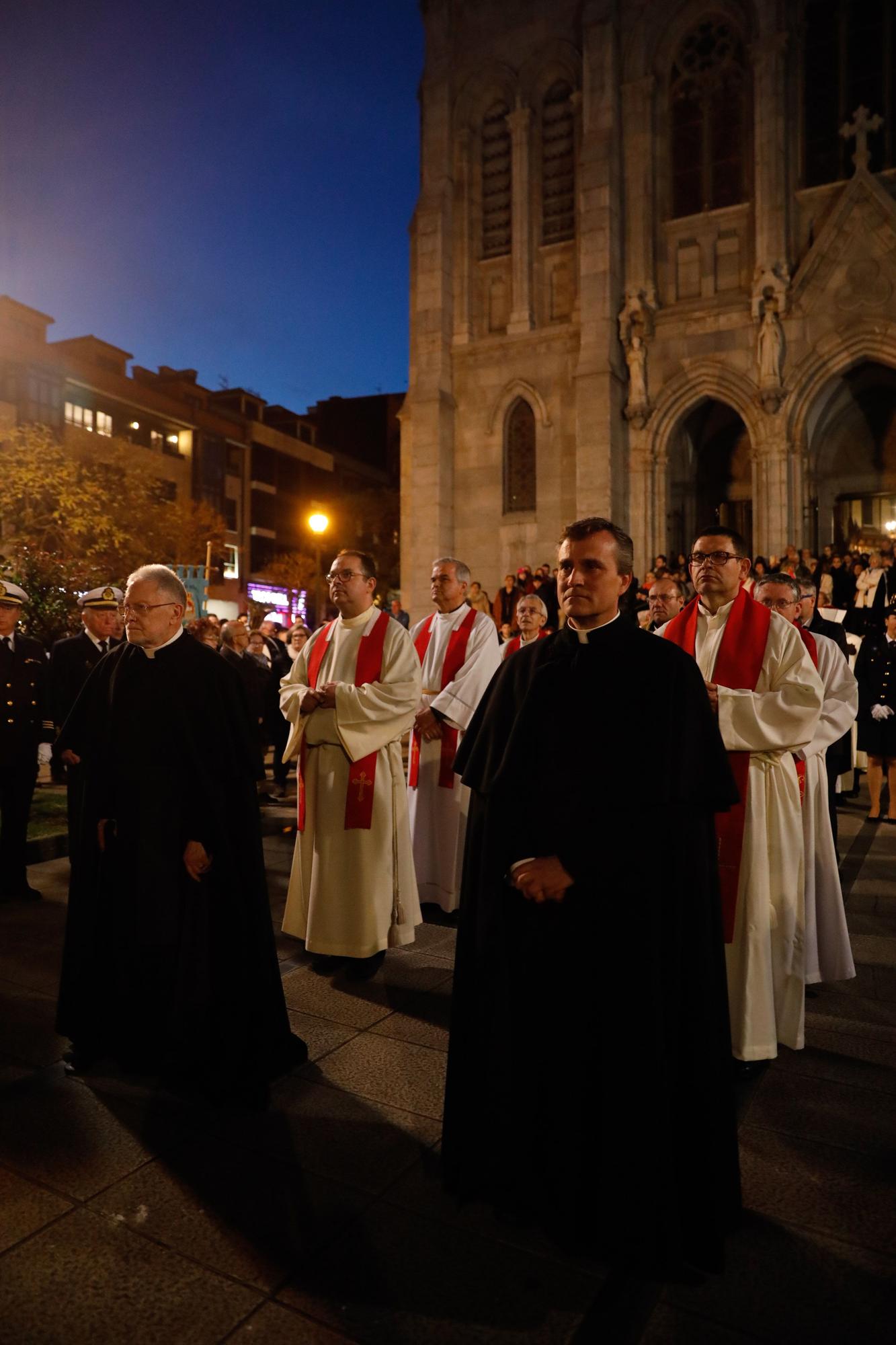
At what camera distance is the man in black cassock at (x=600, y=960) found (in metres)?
2.54

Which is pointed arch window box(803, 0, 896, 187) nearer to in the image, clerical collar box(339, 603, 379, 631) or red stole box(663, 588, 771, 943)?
clerical collar box(339, 603, 379, 631)

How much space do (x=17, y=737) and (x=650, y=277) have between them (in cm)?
2080

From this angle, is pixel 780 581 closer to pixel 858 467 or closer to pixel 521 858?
pixel 521 858

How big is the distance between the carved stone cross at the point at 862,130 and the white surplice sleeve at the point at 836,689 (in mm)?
19691

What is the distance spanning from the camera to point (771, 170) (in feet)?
69.7

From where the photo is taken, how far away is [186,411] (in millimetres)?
43906

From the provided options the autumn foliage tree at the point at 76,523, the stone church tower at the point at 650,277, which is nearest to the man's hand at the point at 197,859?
the autumn foliage tree at the point at 76,523

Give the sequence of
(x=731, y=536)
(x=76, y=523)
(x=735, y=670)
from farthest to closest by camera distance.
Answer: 1. (x=76, y=523)
2. (x=731, y=536)
3. (x=735, y=670)

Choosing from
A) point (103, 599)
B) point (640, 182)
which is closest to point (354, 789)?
point (103, 599)

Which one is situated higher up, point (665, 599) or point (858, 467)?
point (858, 467)

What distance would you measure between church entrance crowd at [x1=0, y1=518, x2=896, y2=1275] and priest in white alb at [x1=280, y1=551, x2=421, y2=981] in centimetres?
2

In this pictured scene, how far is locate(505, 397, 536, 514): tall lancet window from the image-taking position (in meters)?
24.4

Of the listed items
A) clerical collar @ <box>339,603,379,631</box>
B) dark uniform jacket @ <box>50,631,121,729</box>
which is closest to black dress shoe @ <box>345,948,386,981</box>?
clerical collar @ <box>339,603,379,631</box>

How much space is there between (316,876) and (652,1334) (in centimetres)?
321
